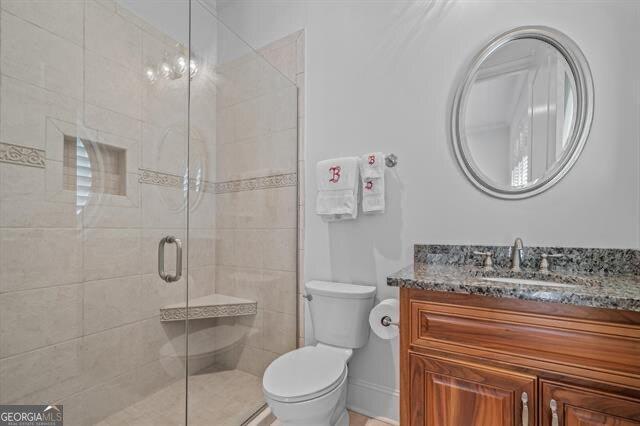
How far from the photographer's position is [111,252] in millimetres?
1370

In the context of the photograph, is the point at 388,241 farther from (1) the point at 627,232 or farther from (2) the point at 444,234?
(1) the point at 627,232

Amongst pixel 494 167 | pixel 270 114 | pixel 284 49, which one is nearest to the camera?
pixel 494 167

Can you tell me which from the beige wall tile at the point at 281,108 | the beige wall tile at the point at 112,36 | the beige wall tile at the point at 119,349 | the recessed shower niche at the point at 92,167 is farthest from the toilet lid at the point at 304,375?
the beige wall tile at the point at 112,36

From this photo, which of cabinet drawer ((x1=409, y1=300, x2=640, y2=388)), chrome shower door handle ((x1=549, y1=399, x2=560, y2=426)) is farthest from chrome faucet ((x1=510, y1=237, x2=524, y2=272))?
chrome shower door handle ((x1=549, y1=399, x2=560, y2=426))

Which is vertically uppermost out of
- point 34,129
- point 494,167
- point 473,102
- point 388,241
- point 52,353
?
point 473,102

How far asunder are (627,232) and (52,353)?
2.42m

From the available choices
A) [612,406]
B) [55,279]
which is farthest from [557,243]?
[55,279]

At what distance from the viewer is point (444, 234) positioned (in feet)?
5.01

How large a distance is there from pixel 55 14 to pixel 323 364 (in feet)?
6.40

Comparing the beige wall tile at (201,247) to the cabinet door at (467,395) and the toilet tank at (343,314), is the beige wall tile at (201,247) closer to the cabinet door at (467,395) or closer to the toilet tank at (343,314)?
the toilet tank at (343,314)

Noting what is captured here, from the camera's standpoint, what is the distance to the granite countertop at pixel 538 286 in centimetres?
83

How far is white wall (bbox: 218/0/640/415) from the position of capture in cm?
121

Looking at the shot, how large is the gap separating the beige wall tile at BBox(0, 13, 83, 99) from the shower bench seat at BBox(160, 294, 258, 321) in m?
1.05

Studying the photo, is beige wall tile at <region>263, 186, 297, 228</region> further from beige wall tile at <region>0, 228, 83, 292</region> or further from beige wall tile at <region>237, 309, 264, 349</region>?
beige wall tile at <region>0, 228, 83, 292</region>
